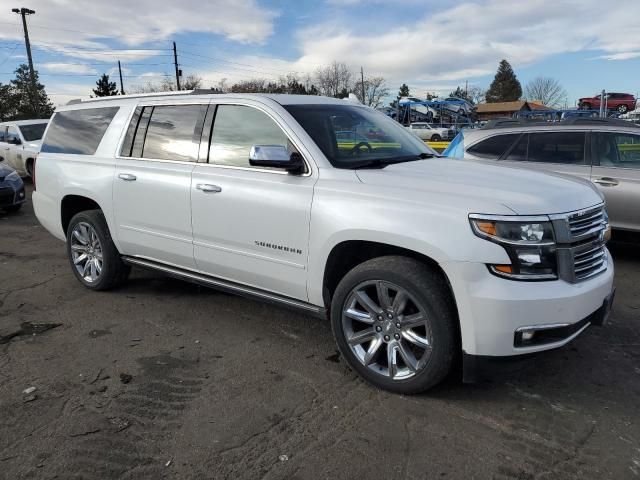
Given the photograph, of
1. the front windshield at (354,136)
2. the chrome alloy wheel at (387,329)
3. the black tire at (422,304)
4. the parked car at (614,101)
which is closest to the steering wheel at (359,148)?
the front windshield at (354,136)

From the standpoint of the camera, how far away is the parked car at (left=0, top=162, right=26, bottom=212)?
9961 millimetres

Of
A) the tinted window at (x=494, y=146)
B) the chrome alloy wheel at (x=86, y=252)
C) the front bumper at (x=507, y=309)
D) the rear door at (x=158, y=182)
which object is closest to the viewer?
the front bumper at (x=507, y=309)

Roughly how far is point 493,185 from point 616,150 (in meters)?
A: 4.12

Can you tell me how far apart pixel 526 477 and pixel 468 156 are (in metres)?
5.28

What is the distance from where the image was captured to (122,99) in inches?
203

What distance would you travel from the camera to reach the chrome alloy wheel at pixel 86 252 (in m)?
5.32

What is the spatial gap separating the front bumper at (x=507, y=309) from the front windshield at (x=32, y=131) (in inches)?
553

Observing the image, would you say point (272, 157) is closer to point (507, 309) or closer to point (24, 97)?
point (507, 309)

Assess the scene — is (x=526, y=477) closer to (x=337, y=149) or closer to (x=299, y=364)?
(x=299, y=364)

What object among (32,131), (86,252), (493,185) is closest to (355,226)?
(493,185)

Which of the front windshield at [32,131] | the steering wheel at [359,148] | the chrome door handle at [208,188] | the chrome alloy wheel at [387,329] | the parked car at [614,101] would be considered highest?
the parked car at [614,101]

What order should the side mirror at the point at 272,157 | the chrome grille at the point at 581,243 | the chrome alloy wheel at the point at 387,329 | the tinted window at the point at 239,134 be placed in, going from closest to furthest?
the chrome grille at the point at 581,243
the chrome alloy wheel at the point at 387,329
the side mirror at the point at 272,157
the tinted window at the point at 239,134

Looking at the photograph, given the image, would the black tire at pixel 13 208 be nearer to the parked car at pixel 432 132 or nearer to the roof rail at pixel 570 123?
the roof rail at pixel 570 123

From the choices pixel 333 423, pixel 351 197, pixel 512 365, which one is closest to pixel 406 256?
pixel 351 197
